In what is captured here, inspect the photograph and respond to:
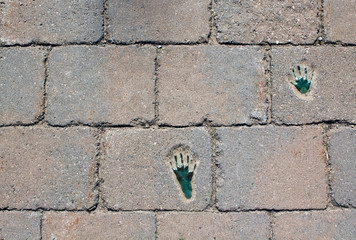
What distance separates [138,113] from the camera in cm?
220

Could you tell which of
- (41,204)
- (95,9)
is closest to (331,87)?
(95,9)

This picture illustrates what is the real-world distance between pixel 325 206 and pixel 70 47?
1657 mm

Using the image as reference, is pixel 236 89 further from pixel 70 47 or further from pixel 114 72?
pixel 70 47

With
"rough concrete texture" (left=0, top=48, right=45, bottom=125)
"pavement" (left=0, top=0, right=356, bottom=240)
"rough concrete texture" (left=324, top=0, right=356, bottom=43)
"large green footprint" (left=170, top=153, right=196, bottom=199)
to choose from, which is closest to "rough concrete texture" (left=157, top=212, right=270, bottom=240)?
"pavement" (left=0, top=0, right=356, bottom=240)

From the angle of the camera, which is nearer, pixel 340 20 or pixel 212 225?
pixel 212 225

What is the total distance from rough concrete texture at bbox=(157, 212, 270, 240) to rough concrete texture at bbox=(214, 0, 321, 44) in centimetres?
98

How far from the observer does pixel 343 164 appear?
2195 millimetres

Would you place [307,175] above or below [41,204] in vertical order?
above

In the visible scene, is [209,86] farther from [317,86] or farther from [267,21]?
[317,86]

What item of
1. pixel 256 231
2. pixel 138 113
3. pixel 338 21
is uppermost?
pixel 338 21

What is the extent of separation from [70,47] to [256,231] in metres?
1.44

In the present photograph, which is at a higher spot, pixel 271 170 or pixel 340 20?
pixel 340 20

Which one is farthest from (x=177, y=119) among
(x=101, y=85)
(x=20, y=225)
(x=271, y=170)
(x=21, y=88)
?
(x=20, y=225)

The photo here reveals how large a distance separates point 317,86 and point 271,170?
1.77 ft
